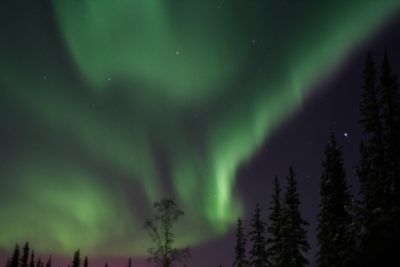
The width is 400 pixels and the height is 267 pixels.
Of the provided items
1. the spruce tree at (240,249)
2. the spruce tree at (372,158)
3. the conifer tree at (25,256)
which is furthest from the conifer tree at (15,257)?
the spruce tree at (372,158)

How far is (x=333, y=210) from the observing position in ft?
118

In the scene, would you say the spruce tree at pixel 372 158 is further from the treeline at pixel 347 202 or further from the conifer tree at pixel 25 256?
the conifer tree at pixel 25 256

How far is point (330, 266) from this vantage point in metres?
34.6

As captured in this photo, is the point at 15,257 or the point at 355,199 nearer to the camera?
the point at 355,199

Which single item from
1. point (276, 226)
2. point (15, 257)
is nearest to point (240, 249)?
point (276, 226)

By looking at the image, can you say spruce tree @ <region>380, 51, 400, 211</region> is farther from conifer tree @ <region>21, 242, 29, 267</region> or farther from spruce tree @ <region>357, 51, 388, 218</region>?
conifer tree @ <region>21, 242, 29, 267</region>

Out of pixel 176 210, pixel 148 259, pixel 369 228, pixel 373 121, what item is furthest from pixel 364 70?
pixel 148 259

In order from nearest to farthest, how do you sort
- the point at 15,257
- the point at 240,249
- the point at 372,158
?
1. the point at 372,158
2. the point at 240,249
3. the point at 15,257

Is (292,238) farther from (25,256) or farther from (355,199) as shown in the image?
(25,256)

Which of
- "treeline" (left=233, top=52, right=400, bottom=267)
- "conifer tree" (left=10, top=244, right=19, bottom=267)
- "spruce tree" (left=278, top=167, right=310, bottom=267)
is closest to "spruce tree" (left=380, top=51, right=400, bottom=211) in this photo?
"treeline" (left=233, top=52, right=400, bottom=267)

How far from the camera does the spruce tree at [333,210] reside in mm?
34438

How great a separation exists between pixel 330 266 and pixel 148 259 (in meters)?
15.3

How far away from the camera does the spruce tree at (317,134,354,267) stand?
34438mm

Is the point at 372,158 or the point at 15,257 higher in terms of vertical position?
the point at 15,257
